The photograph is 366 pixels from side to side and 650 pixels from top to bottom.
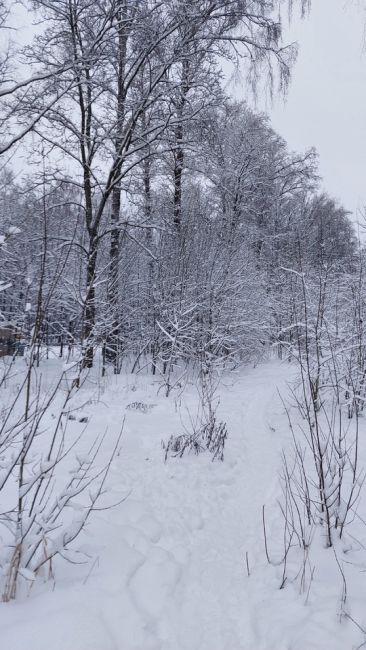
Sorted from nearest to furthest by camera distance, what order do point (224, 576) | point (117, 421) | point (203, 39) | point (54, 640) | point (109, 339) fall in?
point (54, 640) → point (224, 576) → point (117, 421) → point (203, 39) → point (109, 339)

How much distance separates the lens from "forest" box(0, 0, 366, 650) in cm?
219

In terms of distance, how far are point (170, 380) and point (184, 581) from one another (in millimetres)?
7651

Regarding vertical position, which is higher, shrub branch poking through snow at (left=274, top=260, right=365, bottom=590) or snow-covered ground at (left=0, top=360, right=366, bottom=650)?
shrub branch poking through snow at (left=274, top=260, right=365, bottom=590)

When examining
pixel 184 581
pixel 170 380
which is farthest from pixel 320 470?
pixel 170 380

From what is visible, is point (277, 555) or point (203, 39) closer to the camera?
point (277, 555)

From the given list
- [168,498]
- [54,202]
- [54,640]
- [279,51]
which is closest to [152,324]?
[54,202]

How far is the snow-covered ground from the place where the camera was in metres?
1.95

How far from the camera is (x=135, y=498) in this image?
11.7ft

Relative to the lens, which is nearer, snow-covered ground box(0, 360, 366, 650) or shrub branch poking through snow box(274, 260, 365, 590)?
snow-covered ground box(0, 360, 366, 650)

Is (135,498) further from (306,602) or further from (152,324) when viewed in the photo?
(152,324)

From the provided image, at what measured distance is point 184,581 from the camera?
257 cm

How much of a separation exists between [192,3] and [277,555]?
11.0 metres

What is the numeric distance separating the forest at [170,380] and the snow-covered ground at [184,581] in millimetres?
15

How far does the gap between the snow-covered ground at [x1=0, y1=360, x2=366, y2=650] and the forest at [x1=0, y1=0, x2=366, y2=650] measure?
15 millimetres
